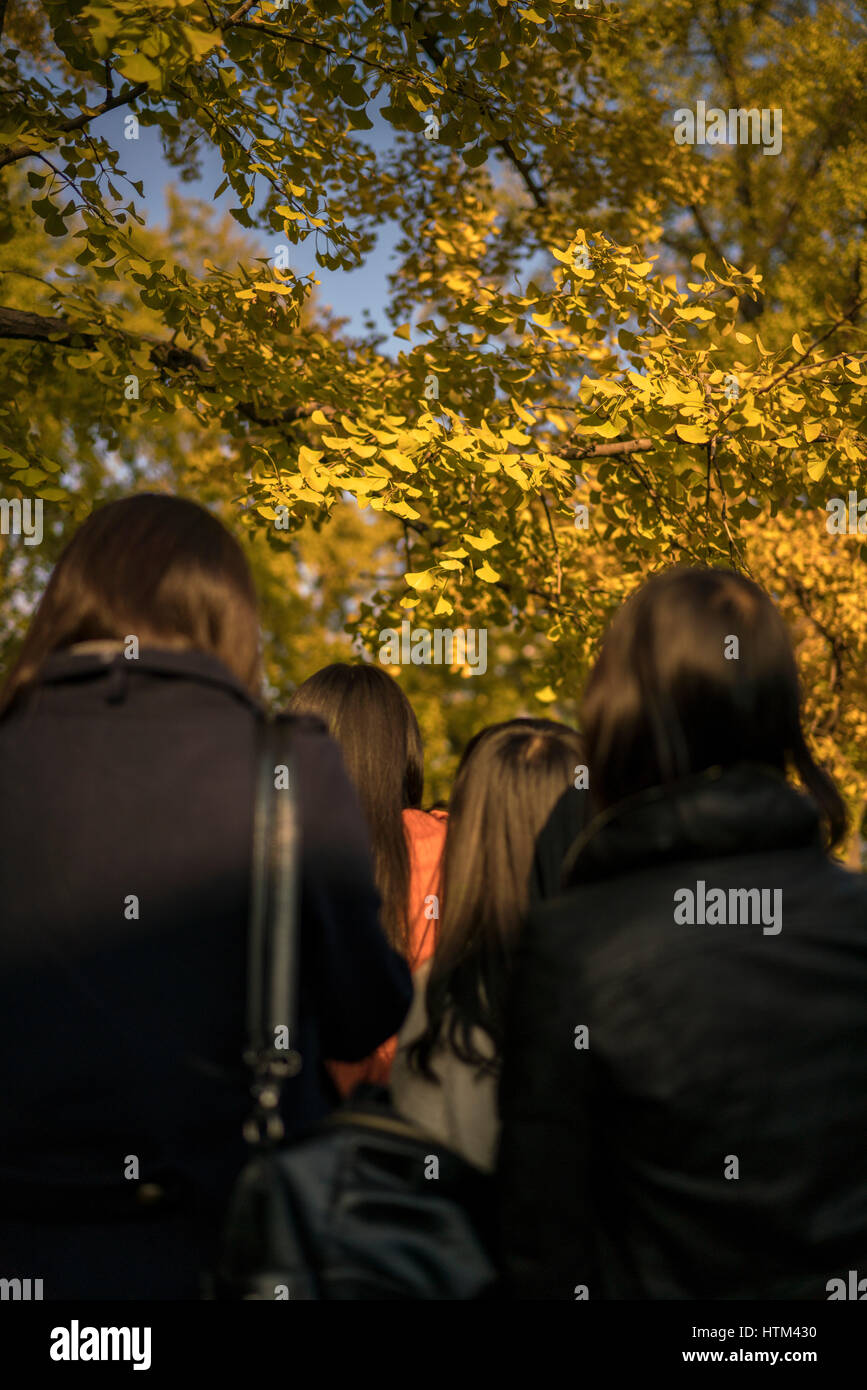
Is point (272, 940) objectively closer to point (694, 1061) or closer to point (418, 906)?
point (694, 1061)

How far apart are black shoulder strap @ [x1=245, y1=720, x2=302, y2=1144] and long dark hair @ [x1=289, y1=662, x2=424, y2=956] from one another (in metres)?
1.16

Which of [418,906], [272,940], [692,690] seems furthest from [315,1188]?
[418,906]

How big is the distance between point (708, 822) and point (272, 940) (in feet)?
2.22

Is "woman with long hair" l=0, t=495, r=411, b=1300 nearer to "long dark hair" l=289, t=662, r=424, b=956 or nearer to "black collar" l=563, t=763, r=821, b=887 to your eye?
"black collar" l=563, t=763, r=821, b=887

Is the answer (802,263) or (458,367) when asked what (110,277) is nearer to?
(458,367)

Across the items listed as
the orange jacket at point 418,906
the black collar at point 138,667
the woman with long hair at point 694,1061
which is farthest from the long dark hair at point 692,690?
the orange jacket at point 418,906

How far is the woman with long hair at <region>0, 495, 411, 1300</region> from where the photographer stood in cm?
152

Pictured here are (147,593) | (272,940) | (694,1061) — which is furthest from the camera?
(147,593)

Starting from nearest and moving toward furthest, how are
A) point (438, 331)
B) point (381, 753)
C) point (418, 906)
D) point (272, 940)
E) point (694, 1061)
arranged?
point (694, 1061) → point (272, 940) → point (418, 906) → point (381, 753) → point (438, 331)

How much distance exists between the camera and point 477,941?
6.79 ft

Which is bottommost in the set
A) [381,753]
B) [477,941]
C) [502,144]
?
[477,941]

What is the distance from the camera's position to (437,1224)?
58.3 inches

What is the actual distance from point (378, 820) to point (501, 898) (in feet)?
2.49

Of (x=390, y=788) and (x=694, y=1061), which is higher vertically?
(x=390, y=788)
